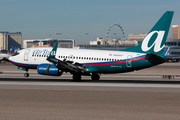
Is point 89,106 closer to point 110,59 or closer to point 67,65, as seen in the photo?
point 67,65

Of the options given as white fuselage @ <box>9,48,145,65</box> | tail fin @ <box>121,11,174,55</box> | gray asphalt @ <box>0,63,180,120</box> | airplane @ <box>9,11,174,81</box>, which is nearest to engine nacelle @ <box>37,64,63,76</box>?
airplane @ <box>9,11,174,81</box>

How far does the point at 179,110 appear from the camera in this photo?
2067 cm

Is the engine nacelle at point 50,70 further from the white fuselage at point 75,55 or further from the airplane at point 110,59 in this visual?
the white fuselage at point 75,55

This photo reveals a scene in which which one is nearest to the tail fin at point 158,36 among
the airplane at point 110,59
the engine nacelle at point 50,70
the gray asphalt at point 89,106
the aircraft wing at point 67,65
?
the airplane at point 110,59

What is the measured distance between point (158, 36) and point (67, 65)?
552 inches

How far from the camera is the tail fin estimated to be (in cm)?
4175

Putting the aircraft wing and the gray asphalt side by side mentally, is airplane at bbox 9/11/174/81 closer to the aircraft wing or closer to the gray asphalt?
the aircraft wing

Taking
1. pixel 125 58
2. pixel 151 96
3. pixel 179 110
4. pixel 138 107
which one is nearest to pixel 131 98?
pixel 151 96

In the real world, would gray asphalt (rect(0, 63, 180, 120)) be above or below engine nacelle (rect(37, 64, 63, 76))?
below

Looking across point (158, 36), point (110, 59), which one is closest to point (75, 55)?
point (110, 59)

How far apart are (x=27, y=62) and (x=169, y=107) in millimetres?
29599

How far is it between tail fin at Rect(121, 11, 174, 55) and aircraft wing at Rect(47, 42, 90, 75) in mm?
9130

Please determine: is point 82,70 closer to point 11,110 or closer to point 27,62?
point 27,62

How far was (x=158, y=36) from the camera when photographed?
4219 cm
